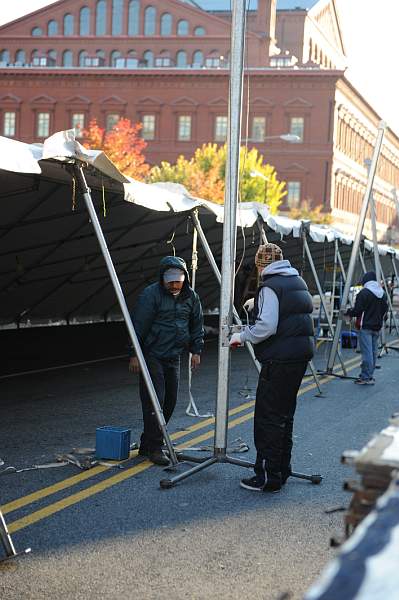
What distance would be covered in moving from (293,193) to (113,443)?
68.9m

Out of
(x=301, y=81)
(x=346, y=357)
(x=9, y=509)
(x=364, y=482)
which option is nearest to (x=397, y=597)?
(x=364, y=482)

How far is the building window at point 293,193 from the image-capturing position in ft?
251

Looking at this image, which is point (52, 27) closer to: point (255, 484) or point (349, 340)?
point (349, 340)

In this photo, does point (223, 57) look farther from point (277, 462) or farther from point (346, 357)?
point (277, 462)

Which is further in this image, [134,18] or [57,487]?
[134,18]

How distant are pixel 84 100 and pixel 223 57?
520 inches

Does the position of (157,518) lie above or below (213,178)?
below

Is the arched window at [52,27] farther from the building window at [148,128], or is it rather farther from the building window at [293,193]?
the building window at [293,193]

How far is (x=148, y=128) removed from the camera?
80.2 metres

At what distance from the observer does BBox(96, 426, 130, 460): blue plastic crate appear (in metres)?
8.79


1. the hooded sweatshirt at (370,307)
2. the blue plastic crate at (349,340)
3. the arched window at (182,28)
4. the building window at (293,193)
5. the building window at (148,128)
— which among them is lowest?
the blue plastic crate at (349,340)

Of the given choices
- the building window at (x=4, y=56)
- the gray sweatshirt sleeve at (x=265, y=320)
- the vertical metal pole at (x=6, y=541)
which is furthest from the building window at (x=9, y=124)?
the vertical metal pole at (x=6, y=541)

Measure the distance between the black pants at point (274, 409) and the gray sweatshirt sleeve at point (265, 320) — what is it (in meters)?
0.25

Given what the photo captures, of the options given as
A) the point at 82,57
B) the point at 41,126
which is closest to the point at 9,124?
the point at 41,126
